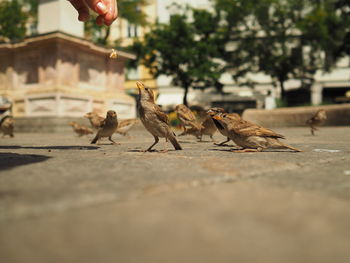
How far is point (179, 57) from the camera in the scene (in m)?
23.8

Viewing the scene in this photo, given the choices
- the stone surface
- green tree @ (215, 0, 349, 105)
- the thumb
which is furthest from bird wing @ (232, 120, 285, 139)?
green tree @ (215, 0, 349, 105)

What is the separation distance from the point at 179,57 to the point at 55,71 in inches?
465

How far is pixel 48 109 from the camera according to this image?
1323 cm

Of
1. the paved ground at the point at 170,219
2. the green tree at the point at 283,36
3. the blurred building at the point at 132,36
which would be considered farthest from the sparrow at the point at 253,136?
the blurred building at the point at 132,36

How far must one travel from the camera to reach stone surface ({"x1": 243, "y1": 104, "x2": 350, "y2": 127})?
42.9 feet

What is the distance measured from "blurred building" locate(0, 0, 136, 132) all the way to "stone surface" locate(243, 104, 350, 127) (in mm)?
6738

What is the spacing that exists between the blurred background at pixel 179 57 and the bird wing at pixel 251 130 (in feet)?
34.0

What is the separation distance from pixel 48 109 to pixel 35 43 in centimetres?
282

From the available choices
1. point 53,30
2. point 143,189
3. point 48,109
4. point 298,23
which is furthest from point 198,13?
point 143,189

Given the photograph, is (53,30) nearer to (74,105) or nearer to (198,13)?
(74,105)

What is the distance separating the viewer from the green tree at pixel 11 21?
2838cm

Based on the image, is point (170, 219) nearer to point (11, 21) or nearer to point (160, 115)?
point (160, 115)

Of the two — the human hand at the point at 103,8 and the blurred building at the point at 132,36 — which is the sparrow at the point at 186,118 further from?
the blurred building at the point at 132,36

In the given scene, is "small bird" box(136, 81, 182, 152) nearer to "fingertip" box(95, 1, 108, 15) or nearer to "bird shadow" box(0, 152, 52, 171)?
"fingertip" box(95, 1, 108, 15)
